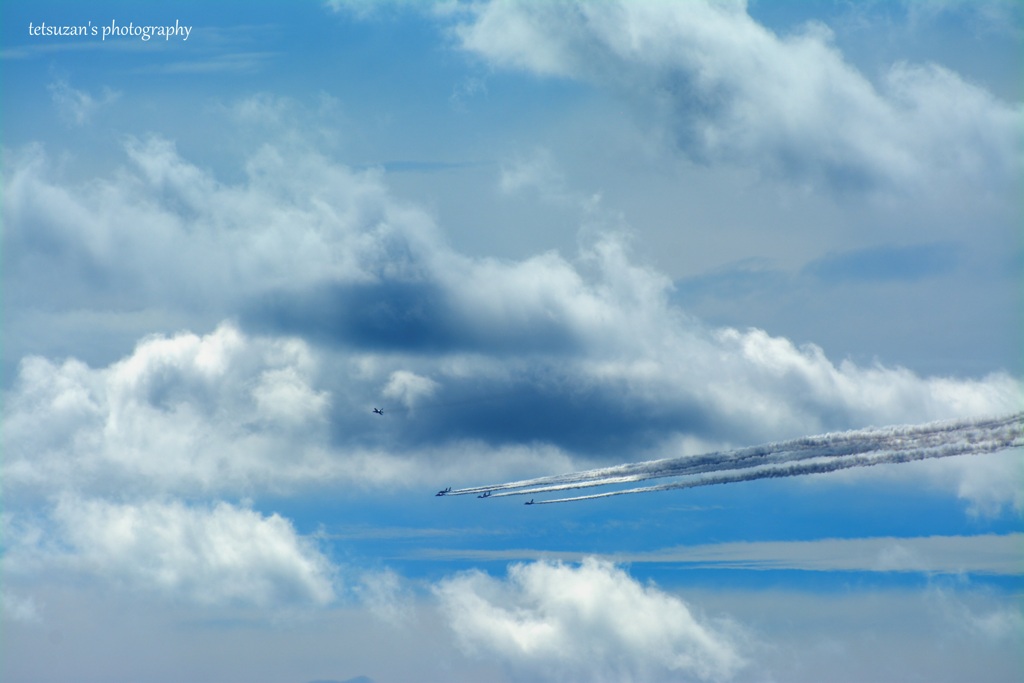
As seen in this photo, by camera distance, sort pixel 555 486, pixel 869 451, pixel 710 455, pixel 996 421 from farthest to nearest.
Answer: pixel 555 486
pixel 710 455
pixel 869 451
pixel 996 421

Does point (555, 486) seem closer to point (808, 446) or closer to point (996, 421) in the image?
point (808, 446)

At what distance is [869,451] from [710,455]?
51.7ft

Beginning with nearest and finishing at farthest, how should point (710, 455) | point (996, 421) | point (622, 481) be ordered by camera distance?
point (996, 421) < point (710, 455) < point (622, 481)

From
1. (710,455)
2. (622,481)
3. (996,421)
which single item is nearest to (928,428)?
(996,421)

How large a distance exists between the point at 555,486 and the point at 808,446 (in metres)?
33.8

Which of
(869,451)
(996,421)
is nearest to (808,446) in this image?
(869,451)

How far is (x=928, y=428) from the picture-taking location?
340 ft

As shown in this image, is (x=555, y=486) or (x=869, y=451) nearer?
(x=869, y=451)

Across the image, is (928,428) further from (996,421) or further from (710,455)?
(710,455)

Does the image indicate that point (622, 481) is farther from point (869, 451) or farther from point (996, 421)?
point (996, 421)

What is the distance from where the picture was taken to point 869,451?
356 feet

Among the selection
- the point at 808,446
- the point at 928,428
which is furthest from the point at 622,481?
the point at 928,428

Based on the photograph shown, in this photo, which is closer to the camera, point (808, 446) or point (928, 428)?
point (928, 428)

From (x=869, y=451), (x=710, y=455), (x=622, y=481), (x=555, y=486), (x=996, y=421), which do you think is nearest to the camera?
(x=996, y=421)
